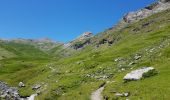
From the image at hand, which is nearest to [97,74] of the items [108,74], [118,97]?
[108,74]

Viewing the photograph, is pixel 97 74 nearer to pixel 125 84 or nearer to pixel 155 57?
pixel 155 57

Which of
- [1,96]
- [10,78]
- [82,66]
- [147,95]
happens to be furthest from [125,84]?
[10,78]

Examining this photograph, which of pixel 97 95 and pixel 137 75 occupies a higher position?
pixel 137 75

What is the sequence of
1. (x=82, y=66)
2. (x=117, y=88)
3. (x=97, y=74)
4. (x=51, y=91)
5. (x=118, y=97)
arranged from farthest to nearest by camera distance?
(x=82, y=66) → (x=97, y=74) → (x=51, y=91) → (x=117, y=88) → (x=118, y=97)

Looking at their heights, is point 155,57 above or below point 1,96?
above

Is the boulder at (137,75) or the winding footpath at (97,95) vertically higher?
the boulder at (137,75)

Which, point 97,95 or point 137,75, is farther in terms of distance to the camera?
point 137,75

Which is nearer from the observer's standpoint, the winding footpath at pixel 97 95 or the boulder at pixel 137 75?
the winding footpath at pixel 97 95

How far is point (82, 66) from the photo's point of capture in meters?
100

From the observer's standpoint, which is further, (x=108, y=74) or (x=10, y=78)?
(x=10, y=78)

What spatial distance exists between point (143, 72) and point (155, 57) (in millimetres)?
21621

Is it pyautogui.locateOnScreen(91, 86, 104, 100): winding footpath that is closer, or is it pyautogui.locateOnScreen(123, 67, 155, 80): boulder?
pyautogui.locateOnScreen(91, 86, 104, 100): winding footpath

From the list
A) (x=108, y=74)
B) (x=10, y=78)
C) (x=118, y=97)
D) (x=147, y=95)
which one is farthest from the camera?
(x=10, y=78)

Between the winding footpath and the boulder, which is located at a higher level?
the boulder
